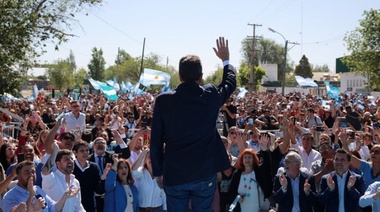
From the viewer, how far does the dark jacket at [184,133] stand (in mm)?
4125

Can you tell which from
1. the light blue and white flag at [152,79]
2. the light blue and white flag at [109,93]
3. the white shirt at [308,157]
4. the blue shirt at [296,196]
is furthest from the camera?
the light blue and white flag at [109,93]

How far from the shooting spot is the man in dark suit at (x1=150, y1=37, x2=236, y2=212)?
4129 millimetres

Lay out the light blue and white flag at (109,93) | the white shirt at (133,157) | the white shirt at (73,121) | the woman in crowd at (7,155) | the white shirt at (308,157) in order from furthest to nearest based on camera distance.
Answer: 1. the light blue and white flag at (109,93)
2. the white shirt at (73,121)
3. the white shirt at (308,157)
4. the white shirt at (133,157)
5. the woman in crowd at (7,155)

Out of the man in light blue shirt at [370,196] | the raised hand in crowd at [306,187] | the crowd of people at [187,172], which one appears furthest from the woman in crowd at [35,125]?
the man in light blue shirt at [370,196]

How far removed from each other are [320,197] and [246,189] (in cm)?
108

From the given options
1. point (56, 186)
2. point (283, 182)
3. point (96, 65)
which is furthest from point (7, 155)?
point (96, 65)

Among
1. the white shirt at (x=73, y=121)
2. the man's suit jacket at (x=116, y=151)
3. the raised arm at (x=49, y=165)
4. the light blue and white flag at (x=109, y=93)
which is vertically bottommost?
→ the man's suit jacket at (x=116, y=151)

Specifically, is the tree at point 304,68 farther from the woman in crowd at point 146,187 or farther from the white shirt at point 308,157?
the woman in crowd at point 146,187

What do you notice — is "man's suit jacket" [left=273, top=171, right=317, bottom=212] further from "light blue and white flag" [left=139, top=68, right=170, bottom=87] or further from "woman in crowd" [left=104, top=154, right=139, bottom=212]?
"light blue and white flag" [left=139, top=68, right=170, bottom=87]

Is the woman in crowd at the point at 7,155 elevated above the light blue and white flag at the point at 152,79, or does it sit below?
below

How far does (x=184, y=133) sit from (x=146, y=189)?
4.24 m

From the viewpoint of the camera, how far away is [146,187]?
324 inches

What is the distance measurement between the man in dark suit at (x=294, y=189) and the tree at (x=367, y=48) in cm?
3050

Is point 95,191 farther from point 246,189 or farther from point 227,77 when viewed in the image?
point 227,77
